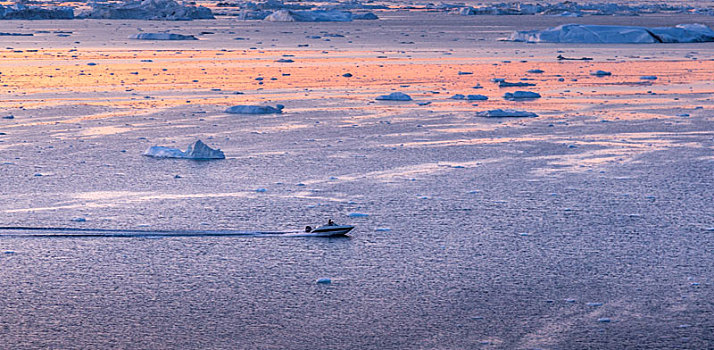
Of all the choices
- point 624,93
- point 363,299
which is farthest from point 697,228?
point 624,93

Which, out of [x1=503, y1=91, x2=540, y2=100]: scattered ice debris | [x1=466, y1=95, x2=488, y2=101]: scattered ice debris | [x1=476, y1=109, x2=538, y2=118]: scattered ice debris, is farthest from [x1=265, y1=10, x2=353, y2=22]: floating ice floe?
[x1=476, y1=109, x2=538, y2=118]: scattered ice debris

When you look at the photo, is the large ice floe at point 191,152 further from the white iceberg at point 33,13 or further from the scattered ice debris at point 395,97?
the white iceberg at point 33,13

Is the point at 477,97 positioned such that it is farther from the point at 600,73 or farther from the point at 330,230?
the point at 330,230

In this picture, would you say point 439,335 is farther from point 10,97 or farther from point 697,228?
point 10,97

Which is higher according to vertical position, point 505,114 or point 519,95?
point 505,114

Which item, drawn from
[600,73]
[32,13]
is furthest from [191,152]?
[32,13]

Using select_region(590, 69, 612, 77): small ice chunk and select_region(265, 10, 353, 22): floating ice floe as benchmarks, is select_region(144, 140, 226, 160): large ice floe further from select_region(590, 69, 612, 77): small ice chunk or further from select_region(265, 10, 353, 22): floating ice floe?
select_region(265, 10, 353, 22): floating ice floe
